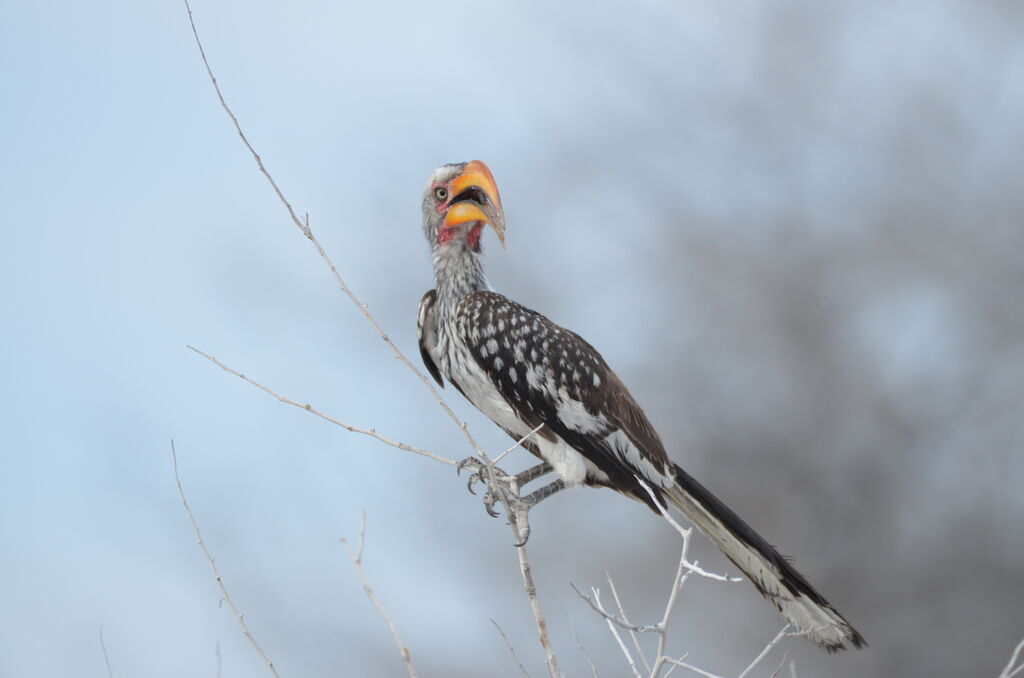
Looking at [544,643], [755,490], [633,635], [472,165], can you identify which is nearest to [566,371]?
[472,165]

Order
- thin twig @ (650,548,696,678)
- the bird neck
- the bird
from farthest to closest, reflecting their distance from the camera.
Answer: the bird neck, the bird, thin twig @ (650,548,696,678)

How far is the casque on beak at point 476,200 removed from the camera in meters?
3.27

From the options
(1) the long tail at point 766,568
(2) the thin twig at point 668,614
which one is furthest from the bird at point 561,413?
(2) the thin twig at point 668,614

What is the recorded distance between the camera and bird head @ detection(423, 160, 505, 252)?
330cm

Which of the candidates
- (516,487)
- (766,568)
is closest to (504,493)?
(516,487)

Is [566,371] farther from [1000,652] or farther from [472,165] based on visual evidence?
[1000,652]

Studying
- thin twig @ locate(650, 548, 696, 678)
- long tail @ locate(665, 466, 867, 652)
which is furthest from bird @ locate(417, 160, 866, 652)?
thin twig @ locate(650, 548, 696, 678)

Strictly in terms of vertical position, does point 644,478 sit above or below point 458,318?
below

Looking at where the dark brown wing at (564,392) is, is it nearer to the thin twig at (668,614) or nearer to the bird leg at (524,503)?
the bird leg at (524,503)

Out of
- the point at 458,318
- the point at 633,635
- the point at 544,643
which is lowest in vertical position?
the point at 633,635

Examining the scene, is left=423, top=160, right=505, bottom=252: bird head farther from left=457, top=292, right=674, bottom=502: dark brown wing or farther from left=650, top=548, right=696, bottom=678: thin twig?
left=650, top=548, right=696, bottom=678: thin twig

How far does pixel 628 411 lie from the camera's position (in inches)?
129

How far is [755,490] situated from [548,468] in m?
3.28

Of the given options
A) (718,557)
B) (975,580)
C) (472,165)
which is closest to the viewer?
(472,165)
